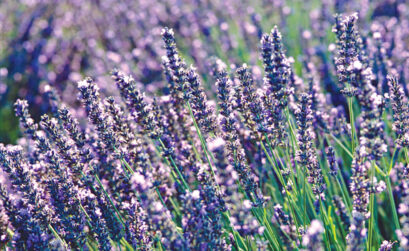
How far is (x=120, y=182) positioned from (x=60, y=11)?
8259mm

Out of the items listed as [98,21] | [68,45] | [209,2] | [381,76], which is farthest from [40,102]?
[381,76]

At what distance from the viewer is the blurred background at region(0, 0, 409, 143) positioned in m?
5.47

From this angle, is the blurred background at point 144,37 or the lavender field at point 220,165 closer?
the lavender field at point 220,165

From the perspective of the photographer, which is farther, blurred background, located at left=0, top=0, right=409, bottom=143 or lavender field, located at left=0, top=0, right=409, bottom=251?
blurred background, located at left=0, top=0, right=409, bottom=143

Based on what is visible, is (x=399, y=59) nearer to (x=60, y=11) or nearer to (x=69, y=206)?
(x=69, y=206)

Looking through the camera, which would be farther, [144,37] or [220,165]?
[144,37]

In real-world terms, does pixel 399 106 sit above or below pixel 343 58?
below

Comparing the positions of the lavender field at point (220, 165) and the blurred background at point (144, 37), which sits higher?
the blurred background at point (144, 37)

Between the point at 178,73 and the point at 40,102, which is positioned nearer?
the point at 178,73

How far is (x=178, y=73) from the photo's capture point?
233 cm

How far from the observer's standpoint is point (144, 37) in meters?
6.84

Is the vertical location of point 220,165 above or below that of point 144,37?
below

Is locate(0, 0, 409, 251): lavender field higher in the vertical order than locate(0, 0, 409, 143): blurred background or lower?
lower

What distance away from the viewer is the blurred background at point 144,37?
5.47 metres
